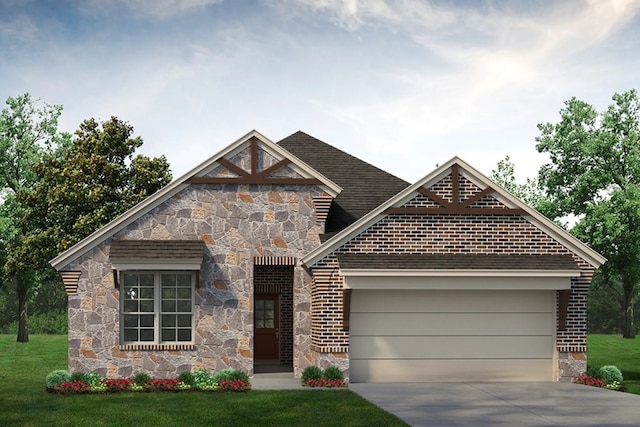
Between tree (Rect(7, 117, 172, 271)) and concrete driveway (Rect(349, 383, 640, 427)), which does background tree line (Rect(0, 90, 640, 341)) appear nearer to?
tree (Rect(7, 117, 172, 271))

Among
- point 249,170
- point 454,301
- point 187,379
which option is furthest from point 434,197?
point 187,379

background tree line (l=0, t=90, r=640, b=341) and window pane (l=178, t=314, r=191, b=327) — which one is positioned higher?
background tree line (l=0, t=90, r=640, b=341)

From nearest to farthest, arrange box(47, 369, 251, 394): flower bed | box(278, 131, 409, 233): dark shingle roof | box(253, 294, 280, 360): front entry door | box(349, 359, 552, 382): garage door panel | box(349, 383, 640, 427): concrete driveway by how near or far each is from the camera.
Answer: box(349, 383, 640, 427): concrete driveway → box(47, 369, 251, 394): flower bed → box(349, 359, 552, 382): garage door panel → box(278, 131, 409, 233): dark shingle roof → box(253, 294, 280, 360): front entry door

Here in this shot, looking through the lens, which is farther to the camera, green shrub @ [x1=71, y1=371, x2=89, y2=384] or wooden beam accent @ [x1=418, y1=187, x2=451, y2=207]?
wooden beam accent @ [x1=418, y1=187, x2=451, y2=207]

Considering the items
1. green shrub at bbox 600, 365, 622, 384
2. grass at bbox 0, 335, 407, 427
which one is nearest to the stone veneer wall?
grass at bbox 0, 335, 407, 427

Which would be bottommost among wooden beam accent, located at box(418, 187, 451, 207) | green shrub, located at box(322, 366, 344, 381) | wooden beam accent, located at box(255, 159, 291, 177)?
green shrub, located at box(322, 366, 344, 381)

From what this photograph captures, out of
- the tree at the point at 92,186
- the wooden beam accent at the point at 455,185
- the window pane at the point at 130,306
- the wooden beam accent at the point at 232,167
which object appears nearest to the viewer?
the wooden beam accent at the point at 455,185

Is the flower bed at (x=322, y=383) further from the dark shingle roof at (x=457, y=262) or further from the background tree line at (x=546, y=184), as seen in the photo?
the background tree line at (x=546, y=184)

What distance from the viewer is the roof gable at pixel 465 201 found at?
21.3 m

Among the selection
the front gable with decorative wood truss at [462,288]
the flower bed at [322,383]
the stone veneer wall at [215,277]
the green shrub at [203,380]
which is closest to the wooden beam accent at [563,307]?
the front gable with decorative wood truss at [462,288]

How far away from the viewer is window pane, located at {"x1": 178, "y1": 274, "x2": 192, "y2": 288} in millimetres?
21688

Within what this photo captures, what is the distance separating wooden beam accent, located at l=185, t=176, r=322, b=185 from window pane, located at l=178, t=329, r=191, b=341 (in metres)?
3.94

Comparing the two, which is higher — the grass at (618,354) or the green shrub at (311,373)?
the green shrub at (311,373)

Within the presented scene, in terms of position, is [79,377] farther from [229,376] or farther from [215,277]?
[215,277]
